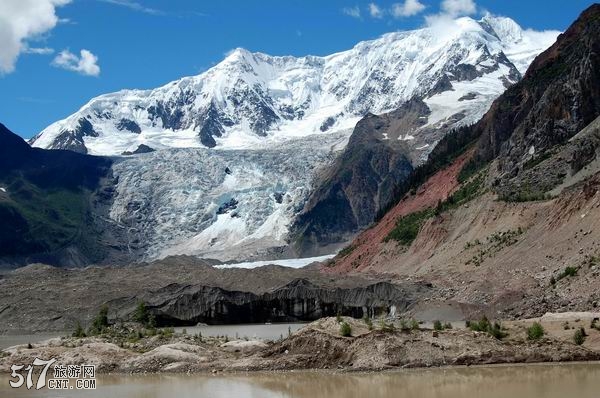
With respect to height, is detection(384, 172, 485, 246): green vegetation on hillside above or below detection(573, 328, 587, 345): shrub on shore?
above

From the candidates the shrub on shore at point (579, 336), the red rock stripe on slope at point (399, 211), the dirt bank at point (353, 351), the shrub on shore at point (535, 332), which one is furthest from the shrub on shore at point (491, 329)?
the red rock stripe on slope at point (399, 211)

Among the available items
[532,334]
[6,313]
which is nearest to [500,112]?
[6,313]

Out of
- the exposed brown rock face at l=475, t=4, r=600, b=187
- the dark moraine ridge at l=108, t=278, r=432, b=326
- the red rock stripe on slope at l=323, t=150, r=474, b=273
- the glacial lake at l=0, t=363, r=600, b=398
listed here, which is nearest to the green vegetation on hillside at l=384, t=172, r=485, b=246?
the red rock stripe on slope at l=323, t=150, r=474, b=273

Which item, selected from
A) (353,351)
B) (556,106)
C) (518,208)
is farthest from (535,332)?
(556,106)

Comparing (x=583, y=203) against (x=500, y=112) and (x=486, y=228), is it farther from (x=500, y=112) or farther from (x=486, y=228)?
(x=500, y=112)

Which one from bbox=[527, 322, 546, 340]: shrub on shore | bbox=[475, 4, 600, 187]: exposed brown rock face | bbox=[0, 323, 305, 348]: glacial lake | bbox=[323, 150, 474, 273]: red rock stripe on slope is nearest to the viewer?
bbox=[527, 322, 546, 340]: shrub on shore

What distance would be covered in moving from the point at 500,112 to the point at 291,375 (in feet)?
327

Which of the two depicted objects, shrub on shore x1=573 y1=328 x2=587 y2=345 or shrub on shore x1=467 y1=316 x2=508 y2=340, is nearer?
shrub on shore x1=573 y1=328 x2=587 y2=345

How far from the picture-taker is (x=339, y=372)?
43.5 meters

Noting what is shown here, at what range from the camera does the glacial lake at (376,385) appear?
36438mm

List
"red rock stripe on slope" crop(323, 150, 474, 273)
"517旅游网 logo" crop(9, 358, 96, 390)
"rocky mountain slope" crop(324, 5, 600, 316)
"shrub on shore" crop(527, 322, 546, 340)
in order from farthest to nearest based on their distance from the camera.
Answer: "red rock stripe on slope" crop(323, 150, 474, 273) < "rocky mountain slope" crop(324, 5, 600, 316) < "shrub on shore" crop(527, 322, 546, 340) < "517旅游网 logo" crop(9, 358, 96, 390)

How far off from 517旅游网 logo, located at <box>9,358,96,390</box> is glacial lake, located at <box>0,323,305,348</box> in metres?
21.0

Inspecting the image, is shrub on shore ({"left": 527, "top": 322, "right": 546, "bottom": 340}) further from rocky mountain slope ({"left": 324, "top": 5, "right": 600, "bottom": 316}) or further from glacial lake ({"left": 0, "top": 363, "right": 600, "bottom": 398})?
rocky mountain slope ({"left": 324, "top": 5, "right": 600, "bottom": 316})

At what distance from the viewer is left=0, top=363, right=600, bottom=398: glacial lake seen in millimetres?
36438
